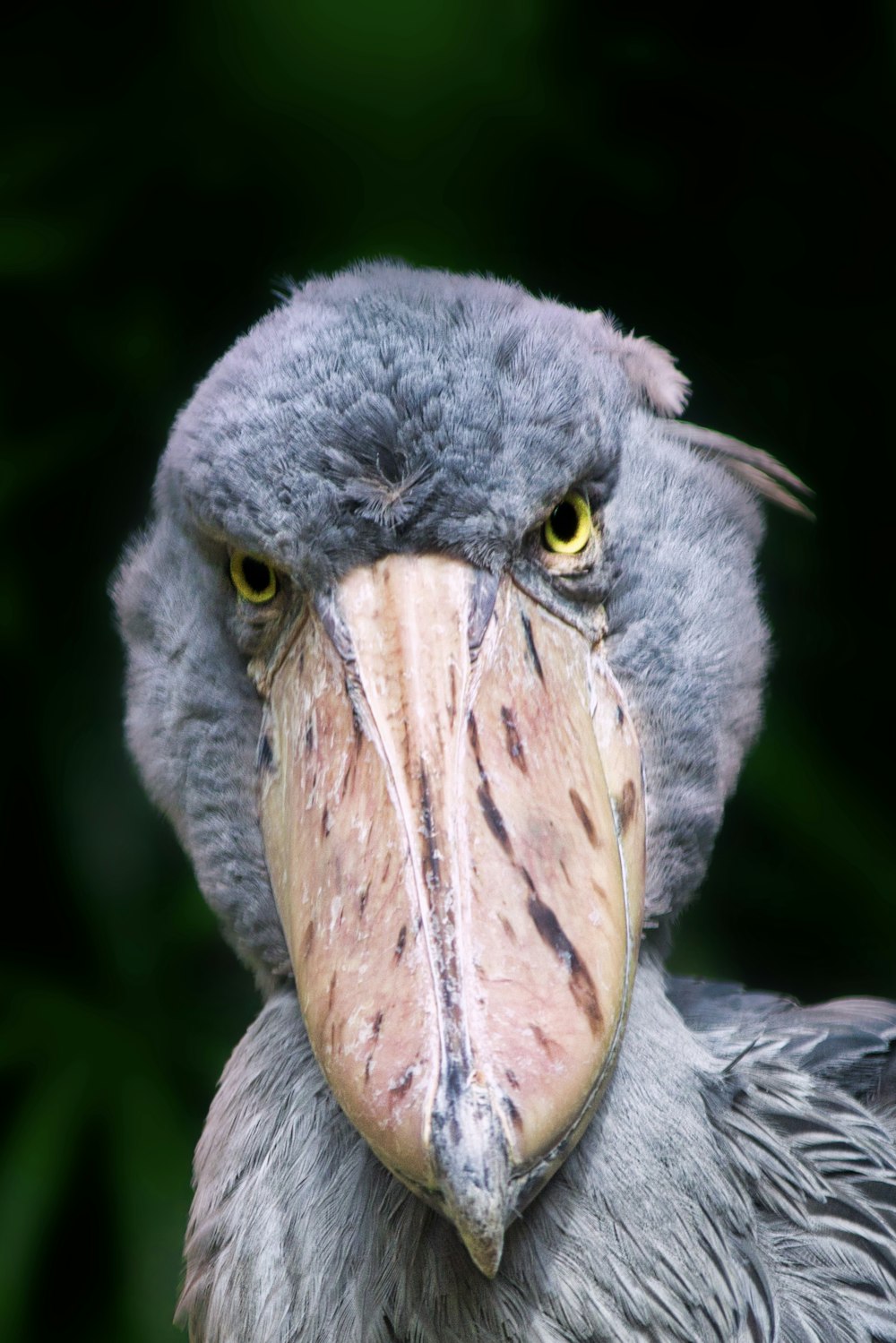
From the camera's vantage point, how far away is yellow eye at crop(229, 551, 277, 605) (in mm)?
1228

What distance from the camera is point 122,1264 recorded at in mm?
2123

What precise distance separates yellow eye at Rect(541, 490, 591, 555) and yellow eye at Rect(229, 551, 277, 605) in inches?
10.3

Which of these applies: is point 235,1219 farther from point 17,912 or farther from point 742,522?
point 17,912

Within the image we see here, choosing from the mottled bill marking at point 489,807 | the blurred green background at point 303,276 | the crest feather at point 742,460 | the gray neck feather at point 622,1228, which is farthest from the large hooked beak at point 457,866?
the blurred green background at point 303,276

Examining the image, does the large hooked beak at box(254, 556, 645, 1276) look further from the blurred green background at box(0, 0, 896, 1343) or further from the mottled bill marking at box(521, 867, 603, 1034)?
the blurred green background at box(0, 0, 896, 1343)

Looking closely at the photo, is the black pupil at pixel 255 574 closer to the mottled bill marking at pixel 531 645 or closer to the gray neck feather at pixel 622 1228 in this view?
the mottled bill marking at pixel 531 645

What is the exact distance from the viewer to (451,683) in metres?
1.07

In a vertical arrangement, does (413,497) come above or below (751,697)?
above

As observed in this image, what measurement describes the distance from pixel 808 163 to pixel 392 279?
4.52 feet

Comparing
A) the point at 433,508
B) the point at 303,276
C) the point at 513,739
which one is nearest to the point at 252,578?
the point at 433,508

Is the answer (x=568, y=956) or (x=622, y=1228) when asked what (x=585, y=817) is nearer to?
(x=568, y=956)

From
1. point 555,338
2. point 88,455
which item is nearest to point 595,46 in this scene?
point 88,455

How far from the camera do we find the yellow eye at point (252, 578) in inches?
48.3

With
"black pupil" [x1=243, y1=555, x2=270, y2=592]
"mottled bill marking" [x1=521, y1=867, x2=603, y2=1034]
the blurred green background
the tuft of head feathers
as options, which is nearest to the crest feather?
the tuft of head feathers
